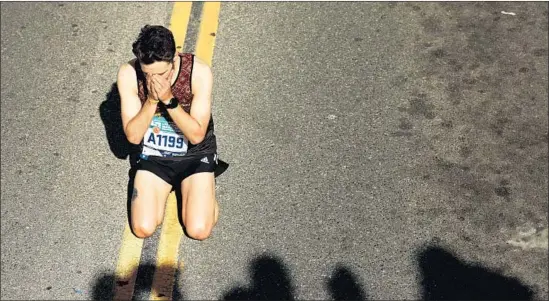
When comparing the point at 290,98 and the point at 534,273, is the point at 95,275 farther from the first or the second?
the point at 534,273

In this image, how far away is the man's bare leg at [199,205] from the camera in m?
5.40

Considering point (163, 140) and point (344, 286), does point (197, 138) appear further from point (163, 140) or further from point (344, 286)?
point (344, 286)

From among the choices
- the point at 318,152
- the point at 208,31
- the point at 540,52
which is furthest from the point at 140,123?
the point at 540,52

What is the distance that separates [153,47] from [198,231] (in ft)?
4.14

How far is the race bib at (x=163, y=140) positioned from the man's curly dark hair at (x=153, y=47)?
2.00 feet

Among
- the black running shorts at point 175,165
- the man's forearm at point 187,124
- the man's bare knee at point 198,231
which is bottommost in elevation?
the man's bare knee at point 198,231

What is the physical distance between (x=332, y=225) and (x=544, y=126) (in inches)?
77.1

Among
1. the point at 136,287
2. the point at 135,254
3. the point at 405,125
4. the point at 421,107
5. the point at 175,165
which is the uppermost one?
the point at 421,107

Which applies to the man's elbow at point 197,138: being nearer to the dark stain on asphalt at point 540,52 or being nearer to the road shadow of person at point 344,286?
the road shadow of person at point 344,286

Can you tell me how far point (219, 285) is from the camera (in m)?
5.19

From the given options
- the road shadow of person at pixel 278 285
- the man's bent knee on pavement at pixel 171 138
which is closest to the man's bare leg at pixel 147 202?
the man's bent knee on pavement at pixel 171 138

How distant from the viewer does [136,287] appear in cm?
520

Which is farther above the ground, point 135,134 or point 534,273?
point 135,134

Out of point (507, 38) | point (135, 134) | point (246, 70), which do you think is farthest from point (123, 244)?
point (507, 38)
